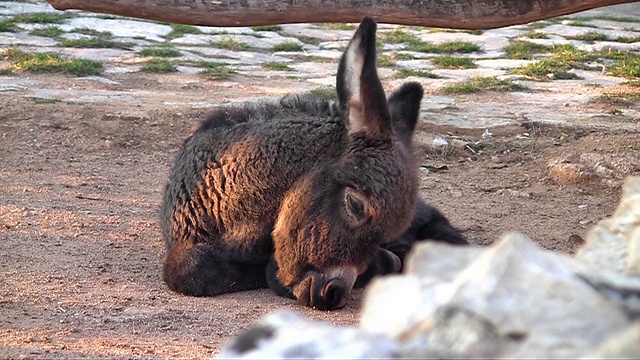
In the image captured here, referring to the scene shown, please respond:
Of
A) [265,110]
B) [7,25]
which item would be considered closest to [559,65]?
[265,110]

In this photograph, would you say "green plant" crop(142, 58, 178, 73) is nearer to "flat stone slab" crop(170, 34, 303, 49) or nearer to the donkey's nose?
"flat stone slab" crop(170, 34, 303, 49)

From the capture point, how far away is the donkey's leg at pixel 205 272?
4.75 metres

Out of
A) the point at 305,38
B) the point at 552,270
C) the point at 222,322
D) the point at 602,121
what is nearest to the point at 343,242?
the point at 222,322

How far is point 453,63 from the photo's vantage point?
12.2 m

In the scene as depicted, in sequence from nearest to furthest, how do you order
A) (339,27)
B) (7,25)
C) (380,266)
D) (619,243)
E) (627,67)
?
(619,243), (380,266), (627,67), (7,25), (339,27)

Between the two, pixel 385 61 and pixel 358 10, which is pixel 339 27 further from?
pixel 358 10

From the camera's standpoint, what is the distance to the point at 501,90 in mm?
10383

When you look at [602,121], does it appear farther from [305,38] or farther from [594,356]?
[594,356]

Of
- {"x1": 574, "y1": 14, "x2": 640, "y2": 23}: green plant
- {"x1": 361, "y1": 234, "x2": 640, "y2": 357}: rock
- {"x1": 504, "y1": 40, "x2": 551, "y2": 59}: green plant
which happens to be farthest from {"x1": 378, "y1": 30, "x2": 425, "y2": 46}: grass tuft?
{"x1": 361, "y1": 234, "x2": 640, "y2": 357}: rock

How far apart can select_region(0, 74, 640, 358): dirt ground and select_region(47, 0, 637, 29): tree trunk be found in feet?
3.20

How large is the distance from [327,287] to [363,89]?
1011mm

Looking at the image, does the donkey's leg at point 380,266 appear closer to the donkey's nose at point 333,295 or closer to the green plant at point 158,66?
the donkey's nose at point 333,295

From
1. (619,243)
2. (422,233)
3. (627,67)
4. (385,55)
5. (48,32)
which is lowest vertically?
(422,233)

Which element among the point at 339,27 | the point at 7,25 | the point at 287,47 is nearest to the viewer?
the point at 7,25
